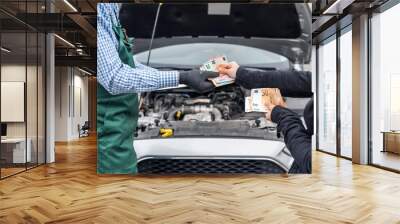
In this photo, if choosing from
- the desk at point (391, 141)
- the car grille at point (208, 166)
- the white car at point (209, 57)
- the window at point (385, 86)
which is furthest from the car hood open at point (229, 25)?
the desk at point (391, 141)

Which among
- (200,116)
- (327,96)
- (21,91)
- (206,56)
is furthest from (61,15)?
(327,96)

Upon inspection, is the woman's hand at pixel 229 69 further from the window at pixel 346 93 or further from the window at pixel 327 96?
the window at pixel 327 96

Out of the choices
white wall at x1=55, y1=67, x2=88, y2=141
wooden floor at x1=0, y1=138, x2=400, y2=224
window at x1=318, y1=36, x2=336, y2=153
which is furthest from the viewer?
white wall at x1=55, y1=67, x2=88, y2=141

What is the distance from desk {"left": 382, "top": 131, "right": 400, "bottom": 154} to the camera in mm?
7225

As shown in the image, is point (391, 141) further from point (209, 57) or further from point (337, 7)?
point (209, 57)

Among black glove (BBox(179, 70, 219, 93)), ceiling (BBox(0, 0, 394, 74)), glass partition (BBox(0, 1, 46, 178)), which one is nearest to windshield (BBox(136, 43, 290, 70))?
black glove (BBox(179, 70, 219, 93))

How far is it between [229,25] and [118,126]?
2.39 meters

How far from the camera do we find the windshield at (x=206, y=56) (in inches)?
245

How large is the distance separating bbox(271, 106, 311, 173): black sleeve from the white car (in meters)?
0.11

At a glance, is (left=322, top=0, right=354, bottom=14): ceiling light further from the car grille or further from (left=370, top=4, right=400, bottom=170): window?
the car grille

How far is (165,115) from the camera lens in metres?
6.25

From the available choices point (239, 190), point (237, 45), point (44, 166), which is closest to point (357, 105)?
point (237, 45)

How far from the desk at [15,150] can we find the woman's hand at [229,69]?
3793 mm

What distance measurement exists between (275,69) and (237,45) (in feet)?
2.34
